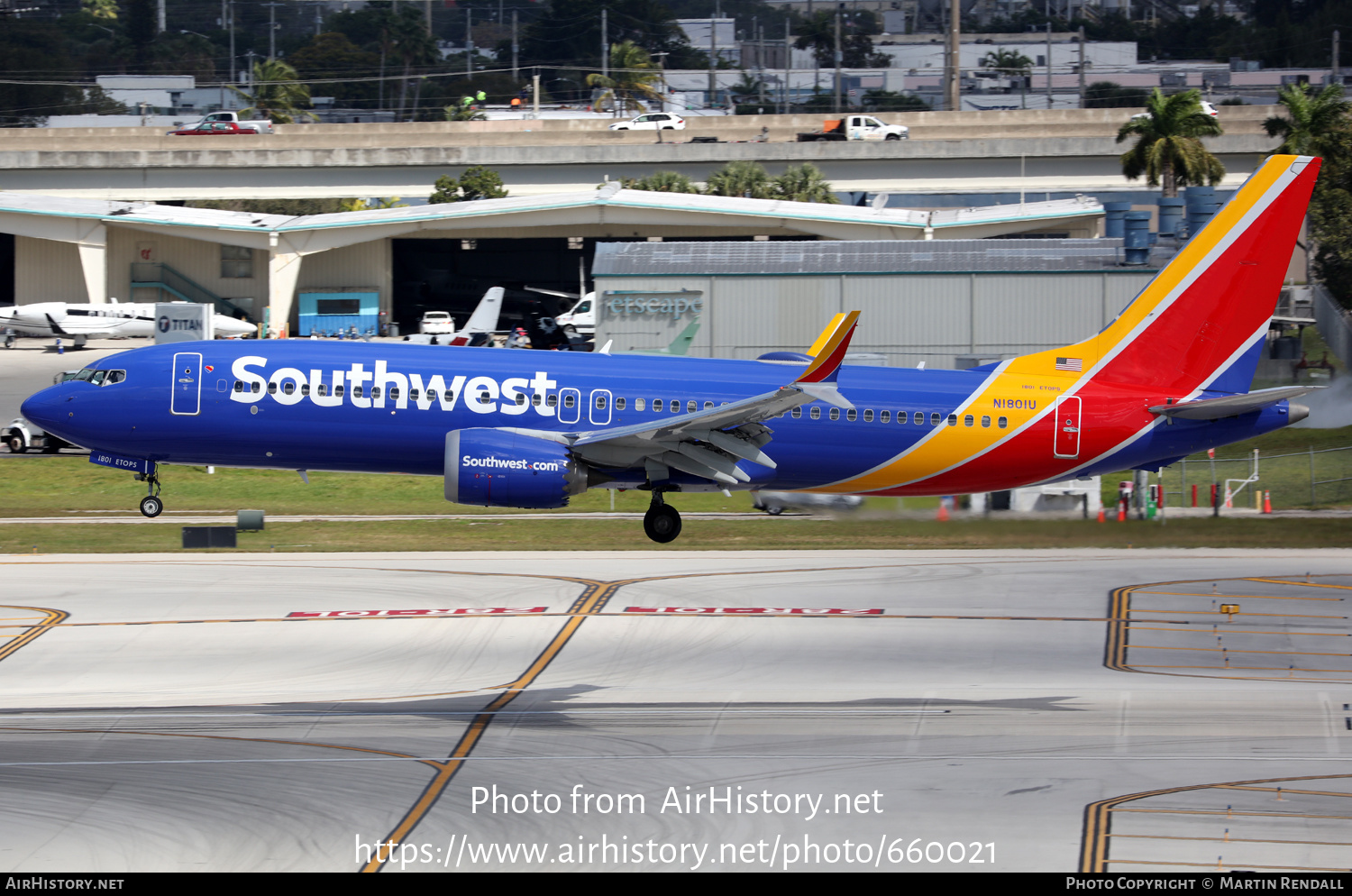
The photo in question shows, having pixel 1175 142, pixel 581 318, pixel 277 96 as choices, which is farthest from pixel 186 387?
pixel 277 96

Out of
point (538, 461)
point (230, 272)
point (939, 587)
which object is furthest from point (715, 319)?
point (230, 272)

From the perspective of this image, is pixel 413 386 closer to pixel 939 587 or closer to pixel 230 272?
pixel 939 587

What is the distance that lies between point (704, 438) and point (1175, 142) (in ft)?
244

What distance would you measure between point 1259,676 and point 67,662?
32.7m

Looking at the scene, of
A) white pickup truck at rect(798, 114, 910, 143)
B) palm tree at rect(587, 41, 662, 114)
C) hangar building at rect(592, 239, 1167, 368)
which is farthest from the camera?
palm tree at rect(587, 41, 662, 114)

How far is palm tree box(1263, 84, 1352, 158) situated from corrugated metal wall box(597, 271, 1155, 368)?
731 inches

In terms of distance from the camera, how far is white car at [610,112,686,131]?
130m

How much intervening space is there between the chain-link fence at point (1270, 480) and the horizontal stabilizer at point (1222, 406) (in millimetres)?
22365

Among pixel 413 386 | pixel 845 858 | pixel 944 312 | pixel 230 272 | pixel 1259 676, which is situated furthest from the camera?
pixel 230 272

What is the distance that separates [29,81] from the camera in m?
184

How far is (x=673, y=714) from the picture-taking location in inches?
1342

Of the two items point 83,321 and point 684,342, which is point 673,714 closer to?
point 684,342

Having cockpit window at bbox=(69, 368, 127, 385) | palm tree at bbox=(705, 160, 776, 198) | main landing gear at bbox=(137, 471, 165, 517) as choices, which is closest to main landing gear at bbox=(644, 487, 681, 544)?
main landing gear at bbox=(137, 471, 165, 517)

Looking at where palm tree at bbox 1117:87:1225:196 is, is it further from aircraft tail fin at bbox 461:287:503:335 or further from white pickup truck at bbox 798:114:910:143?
aircraft tail fin at bbox 461:287:503:335
